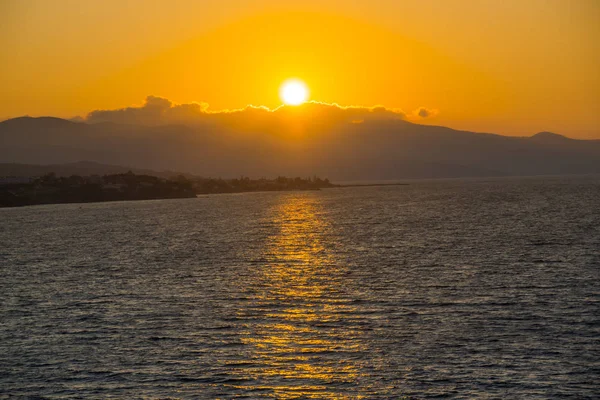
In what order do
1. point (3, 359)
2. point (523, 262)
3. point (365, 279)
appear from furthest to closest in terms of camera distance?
point (523, 262)
point (365, 279)
point (3, 359)

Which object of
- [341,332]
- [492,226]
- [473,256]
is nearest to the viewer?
[341,332]

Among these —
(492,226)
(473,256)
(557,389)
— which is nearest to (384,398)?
(557,389)

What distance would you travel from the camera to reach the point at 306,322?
5797 cm

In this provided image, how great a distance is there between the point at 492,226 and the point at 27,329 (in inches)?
4609

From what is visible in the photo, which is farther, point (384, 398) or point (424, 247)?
point (424, 247)

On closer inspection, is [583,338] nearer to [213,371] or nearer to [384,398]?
[384,398]

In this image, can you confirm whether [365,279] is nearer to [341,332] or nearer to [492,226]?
[341,332]

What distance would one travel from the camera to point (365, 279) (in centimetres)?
8056

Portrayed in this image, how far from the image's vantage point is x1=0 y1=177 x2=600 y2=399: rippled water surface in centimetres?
4216

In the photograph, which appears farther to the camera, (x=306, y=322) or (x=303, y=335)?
(x=306, y=322)

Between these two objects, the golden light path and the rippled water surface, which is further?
the rippled water surface

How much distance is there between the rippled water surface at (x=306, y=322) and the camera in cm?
4216

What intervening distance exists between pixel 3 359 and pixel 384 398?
27.1 m

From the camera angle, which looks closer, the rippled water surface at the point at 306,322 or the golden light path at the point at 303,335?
the golden light path at the point at 303,335
